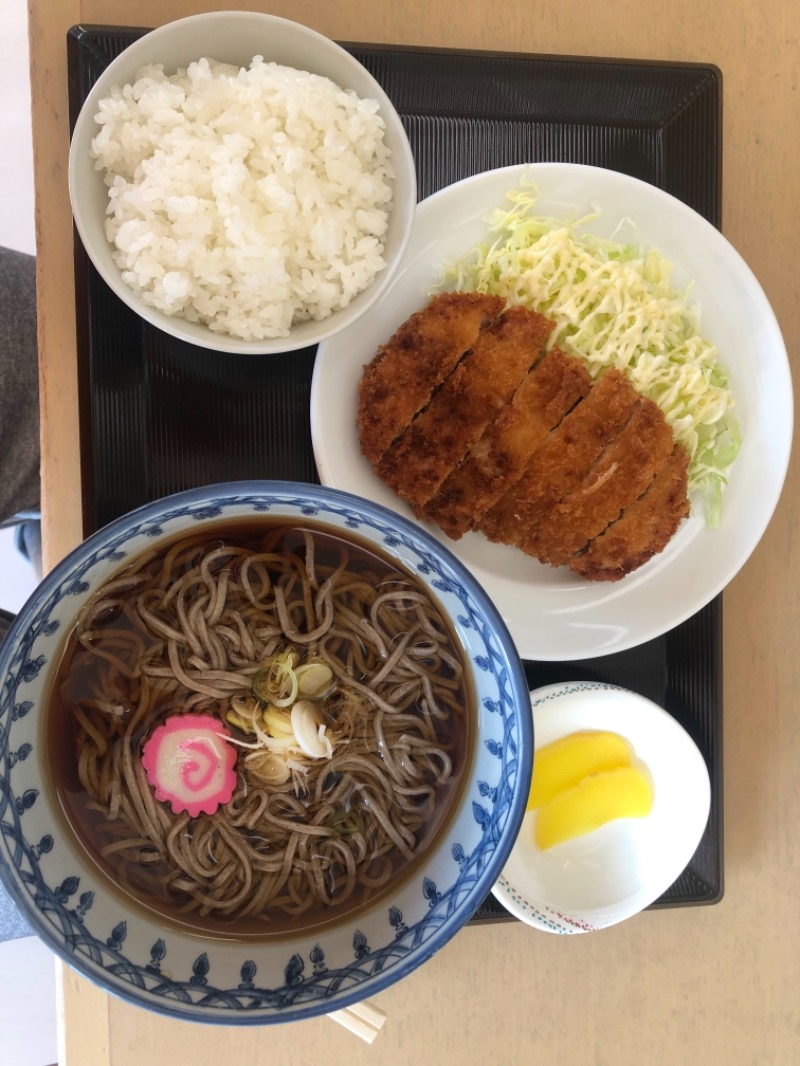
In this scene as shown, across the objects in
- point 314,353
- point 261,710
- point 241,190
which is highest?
point 241,190

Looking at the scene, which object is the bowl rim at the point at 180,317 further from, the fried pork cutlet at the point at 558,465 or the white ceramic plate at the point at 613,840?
the white ceramic plate at the point at 613,840

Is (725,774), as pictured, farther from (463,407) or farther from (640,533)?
(463,407)

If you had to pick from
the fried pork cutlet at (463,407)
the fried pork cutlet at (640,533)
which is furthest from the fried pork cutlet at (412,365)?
the fried pork cutlet at (640,533)

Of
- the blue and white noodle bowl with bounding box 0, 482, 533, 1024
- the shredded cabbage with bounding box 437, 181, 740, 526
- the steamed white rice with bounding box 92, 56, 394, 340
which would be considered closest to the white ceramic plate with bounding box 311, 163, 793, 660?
the shredded cabbage with bounding box 437, 181, 740, 526

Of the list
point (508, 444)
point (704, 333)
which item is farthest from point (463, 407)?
point (704, 333)

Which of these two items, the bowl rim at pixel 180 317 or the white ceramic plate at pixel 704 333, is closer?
the bowl rim at pixel 180 317

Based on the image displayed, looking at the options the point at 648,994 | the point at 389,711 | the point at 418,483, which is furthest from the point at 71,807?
the point at 648,994
